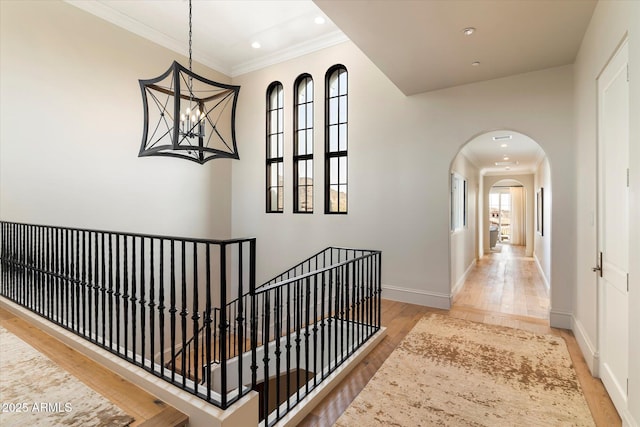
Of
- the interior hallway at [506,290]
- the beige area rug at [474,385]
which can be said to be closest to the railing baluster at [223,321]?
the beige area rug at [474,385]

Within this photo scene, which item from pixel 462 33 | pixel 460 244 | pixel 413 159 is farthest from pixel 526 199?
pixel 462 33

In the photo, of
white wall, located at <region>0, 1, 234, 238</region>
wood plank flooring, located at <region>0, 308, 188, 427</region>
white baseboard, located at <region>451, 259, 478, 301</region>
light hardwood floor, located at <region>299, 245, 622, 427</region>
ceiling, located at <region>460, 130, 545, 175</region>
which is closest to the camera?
wood plank flooring, located at <region>0, 308, 188, 427</region>

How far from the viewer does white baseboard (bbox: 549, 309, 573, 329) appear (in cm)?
361

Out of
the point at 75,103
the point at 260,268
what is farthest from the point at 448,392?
the point at 75,103

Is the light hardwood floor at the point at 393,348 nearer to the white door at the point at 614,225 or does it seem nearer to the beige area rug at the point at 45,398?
the beige area rug at the point at 45,398

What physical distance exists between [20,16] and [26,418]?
4.88m

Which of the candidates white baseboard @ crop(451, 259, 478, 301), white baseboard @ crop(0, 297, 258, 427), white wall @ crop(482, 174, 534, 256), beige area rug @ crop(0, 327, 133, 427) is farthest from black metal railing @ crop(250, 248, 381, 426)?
white wall @ crop(482, 174, 534, 256)

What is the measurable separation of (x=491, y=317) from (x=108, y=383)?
4.14 metres

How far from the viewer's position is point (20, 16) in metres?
4.01

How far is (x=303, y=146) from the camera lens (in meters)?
5.88

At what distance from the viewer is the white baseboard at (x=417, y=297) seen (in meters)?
4.36

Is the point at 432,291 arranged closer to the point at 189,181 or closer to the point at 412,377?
the point at 412,377

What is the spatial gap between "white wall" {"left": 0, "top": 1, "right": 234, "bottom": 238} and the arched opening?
5031mm

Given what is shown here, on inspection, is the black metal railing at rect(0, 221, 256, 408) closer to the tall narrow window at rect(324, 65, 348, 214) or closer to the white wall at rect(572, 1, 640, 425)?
the white wall at rect(572, 1, 640, 425)
